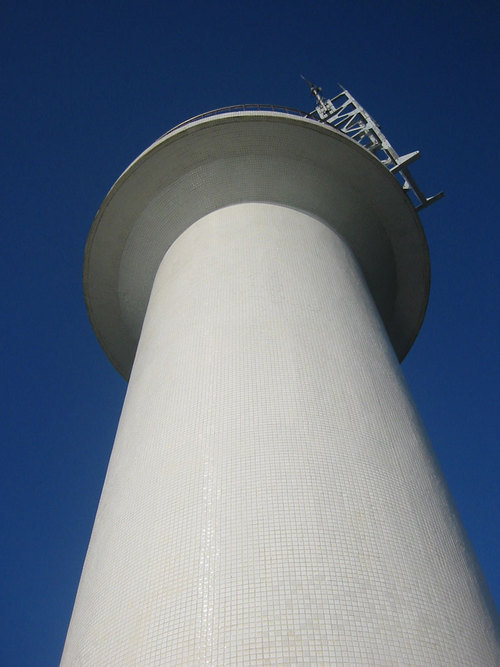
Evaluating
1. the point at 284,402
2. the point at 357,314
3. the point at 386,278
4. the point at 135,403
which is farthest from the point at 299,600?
the point at 386,278

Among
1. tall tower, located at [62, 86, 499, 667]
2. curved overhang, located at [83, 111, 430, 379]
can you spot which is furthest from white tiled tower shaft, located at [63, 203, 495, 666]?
curved overhang, located at [83, 111, 430, 379]

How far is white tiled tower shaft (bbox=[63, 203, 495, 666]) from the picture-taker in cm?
389

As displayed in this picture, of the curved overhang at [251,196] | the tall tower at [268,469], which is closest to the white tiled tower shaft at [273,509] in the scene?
the tall tower at [268,469]

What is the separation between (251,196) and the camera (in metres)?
9.76

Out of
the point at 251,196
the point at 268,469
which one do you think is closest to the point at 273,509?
the point at 268,469

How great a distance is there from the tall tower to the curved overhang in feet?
0.19

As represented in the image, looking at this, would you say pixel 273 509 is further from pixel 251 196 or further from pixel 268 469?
pixel 251 196

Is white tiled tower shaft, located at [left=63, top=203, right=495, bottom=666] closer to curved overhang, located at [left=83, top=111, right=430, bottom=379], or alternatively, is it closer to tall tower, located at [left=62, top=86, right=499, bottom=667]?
tall tower, located at [left=62, top=86, right=499, bottom=667]

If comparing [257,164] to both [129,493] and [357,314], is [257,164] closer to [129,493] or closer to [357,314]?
[357,314]

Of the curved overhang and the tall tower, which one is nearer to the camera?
the tall tower

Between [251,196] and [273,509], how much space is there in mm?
6661

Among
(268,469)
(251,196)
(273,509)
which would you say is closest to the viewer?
(273,509)

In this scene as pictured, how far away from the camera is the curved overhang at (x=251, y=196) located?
9.96 meters

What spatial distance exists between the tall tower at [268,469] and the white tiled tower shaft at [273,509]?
0.02 meters
